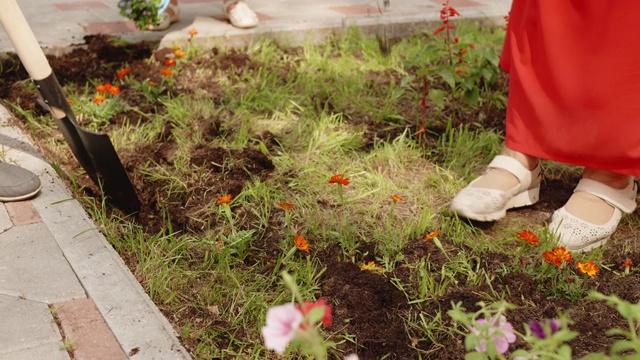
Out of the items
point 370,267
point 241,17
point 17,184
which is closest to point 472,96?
point 370,267

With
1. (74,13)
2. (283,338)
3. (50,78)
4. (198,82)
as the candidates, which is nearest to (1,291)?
(50,78)

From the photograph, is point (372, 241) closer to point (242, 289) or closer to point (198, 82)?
point (242, 289)

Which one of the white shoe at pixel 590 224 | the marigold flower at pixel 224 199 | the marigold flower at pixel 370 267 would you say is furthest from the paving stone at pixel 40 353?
the white shoe at pixel 590 224

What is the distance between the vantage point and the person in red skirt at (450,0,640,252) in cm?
183

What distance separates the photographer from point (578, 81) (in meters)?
1.90

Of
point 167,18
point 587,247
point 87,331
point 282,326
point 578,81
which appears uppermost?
point 282,326

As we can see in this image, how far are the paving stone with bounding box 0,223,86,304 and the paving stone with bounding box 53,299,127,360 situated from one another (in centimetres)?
4

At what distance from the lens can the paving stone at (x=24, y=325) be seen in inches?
56.4

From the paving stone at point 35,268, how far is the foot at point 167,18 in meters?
1.76

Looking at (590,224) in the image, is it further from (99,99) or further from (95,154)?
(99,99)

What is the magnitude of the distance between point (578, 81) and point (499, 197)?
40cm

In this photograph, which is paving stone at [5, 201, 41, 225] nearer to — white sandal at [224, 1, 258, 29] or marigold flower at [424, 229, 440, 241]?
marigold flower at [424, 229, 440, 241]

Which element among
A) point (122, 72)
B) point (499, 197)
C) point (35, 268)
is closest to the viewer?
point (35, 268)

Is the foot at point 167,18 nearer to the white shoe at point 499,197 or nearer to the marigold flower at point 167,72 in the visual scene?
the marigold flower at point 167,72
